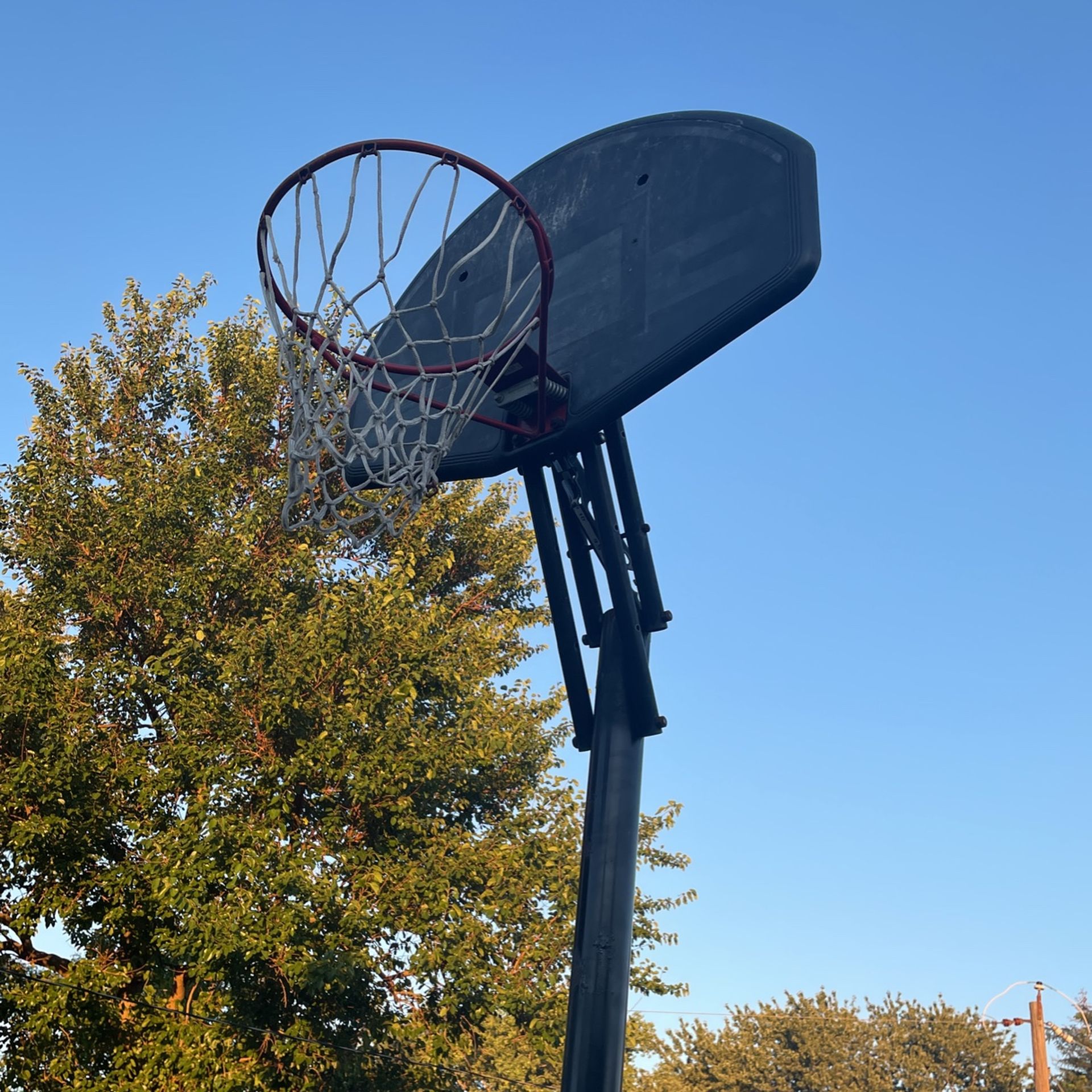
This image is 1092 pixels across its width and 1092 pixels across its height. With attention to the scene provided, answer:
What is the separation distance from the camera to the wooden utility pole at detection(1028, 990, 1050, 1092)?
68.6 feet

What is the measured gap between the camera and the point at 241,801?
13188 millimetres

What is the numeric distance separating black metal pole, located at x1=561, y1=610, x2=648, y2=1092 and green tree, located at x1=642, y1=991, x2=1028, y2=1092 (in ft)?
118

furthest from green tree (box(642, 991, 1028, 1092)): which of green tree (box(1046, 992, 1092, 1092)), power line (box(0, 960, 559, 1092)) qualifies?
power line (box(0, 960, 559, 1092))

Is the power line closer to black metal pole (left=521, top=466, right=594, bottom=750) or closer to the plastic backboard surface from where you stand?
black metal pole (left=521, top=466, right=594, bottom=750)

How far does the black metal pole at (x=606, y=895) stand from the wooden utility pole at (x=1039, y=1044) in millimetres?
18795

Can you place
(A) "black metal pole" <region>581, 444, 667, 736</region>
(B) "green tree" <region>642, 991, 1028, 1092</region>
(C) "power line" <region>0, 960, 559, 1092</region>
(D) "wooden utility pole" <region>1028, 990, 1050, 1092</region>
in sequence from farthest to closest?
(B) "green tree" <region>642, 991, 1028, 1092</region> → (D) "wooden utility pole" <region>1028, 990, 1050, 1092</region> → (C) "power line" <region>0, 960, 559, 1092</region> → (A) "black metal pole" <region>581, 444, 667, 736</region>

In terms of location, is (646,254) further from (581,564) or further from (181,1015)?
(181,1015)

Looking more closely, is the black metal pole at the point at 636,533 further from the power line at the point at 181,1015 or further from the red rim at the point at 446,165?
the power line at the point at 181,1015

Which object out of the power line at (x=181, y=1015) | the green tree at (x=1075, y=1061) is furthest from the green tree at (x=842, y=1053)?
the power line at (x=181, y=1015)

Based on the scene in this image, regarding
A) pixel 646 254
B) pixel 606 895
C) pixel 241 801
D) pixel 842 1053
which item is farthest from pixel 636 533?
pixel 842 1053

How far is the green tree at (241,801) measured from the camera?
1208 centimetres

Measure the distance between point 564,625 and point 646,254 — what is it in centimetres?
209

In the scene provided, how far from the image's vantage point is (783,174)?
19.1 feet

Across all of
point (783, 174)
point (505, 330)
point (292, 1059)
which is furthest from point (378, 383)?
point (292, 1059)
